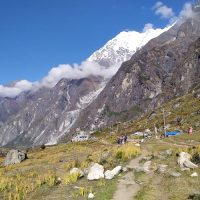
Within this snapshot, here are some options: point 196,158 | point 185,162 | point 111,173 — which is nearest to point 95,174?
point 111,173

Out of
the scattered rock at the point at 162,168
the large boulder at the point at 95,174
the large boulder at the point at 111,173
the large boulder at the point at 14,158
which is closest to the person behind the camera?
the large boulder at the point at 111,173

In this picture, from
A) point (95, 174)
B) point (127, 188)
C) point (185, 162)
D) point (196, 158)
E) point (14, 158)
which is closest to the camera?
point (127, 188)

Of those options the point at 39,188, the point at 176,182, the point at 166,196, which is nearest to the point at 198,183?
the point at 176,182

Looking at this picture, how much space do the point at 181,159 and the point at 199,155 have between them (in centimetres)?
193

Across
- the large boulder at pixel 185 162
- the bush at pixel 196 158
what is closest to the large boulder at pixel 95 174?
the large boulder at pixel 185 162

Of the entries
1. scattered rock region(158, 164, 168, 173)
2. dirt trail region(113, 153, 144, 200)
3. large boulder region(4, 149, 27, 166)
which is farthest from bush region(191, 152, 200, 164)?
large boulder region(4, 149, 27, 166)

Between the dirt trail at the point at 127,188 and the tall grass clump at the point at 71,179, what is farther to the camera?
the tall grass clump at the point at 71,179

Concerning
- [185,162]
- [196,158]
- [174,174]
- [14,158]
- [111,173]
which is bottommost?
[174,174]

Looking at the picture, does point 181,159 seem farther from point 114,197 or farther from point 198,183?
point 114,197

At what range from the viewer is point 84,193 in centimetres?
3153

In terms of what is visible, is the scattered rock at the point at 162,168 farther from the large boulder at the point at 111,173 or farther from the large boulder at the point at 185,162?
the large boulder at the point at 111,173

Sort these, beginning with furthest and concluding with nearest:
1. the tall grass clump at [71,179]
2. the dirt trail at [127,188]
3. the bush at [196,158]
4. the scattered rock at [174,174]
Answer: the bush at [196,158], the tall grass clump at [71,179], the scattered rock at [174,174], the dirt trail at [127,188]

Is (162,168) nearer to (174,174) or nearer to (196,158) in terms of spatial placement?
(174,174)

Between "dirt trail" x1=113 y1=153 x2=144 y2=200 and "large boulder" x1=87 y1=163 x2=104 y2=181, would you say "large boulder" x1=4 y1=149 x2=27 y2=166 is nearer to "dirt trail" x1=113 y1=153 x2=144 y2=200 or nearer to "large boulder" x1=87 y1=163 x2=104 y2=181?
"large boulder" x1=87 y1=163 x2=104 y2=181
